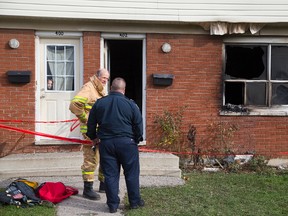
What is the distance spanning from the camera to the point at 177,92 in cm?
891

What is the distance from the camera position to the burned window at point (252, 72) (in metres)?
9.09

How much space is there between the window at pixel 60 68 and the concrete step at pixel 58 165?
1540 mm

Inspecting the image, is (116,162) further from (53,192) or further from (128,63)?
(128,63)

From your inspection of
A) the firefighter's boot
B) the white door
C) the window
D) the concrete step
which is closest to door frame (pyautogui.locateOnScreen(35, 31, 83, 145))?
the white door

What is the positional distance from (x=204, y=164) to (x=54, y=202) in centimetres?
361

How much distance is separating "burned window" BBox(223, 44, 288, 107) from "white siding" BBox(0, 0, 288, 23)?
0.69 metres

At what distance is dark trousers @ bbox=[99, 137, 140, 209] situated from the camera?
5.80 metres

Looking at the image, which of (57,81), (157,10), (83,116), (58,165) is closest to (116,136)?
(83,116)

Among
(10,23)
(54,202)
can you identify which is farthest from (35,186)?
(10,23)

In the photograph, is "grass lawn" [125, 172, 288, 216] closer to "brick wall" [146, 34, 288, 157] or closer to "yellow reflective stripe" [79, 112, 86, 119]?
"brick wall" [146, 34, 288, 157]

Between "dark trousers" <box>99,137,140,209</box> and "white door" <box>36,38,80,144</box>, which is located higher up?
"white door" <box>36,38,80,144</box>

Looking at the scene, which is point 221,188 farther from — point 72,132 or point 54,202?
point 72,132

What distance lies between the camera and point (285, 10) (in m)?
8.76

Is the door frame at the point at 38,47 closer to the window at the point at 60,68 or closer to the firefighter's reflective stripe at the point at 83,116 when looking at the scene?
the window at the point at 60,68
